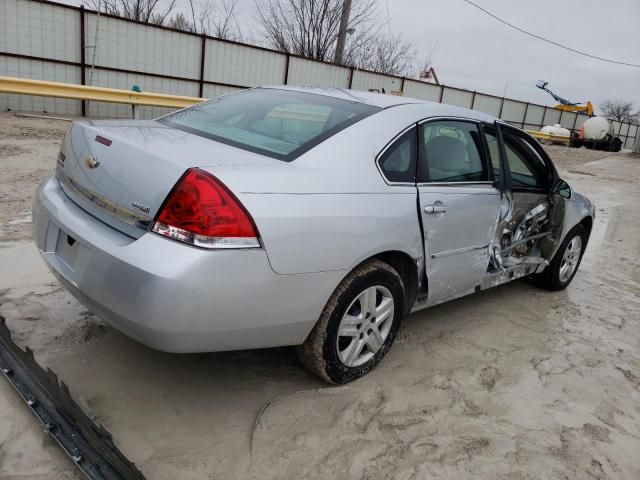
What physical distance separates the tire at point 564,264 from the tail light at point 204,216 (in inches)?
136

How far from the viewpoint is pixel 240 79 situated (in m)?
16.2

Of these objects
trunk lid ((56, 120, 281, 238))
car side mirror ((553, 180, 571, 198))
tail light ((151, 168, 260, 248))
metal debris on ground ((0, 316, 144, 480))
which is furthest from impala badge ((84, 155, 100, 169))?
car side mirror ((553, 180, 571, 198))

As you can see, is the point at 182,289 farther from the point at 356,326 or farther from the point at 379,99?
the point at 379,99

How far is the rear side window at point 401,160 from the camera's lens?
2869mm

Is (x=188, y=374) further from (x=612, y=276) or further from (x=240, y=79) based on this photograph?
(x=240, y=79)

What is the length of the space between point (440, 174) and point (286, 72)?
49.0 feet

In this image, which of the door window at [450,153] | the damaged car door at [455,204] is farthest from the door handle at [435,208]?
the door window at [450,153]

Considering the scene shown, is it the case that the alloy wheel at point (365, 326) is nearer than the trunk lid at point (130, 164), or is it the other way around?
the trunk lid at point (130, 164)

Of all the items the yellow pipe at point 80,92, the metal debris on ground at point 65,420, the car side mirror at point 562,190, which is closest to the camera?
the metal debris on ground at point 65,420

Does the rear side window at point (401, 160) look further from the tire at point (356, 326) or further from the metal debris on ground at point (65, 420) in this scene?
the metal debris on ground at point (65, 420)

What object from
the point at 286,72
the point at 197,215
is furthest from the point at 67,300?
the point at 286,72

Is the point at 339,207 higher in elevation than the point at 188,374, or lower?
higher

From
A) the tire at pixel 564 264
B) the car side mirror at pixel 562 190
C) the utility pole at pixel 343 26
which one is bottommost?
the tire at pixel 564 264

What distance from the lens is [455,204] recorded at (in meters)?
3.24
